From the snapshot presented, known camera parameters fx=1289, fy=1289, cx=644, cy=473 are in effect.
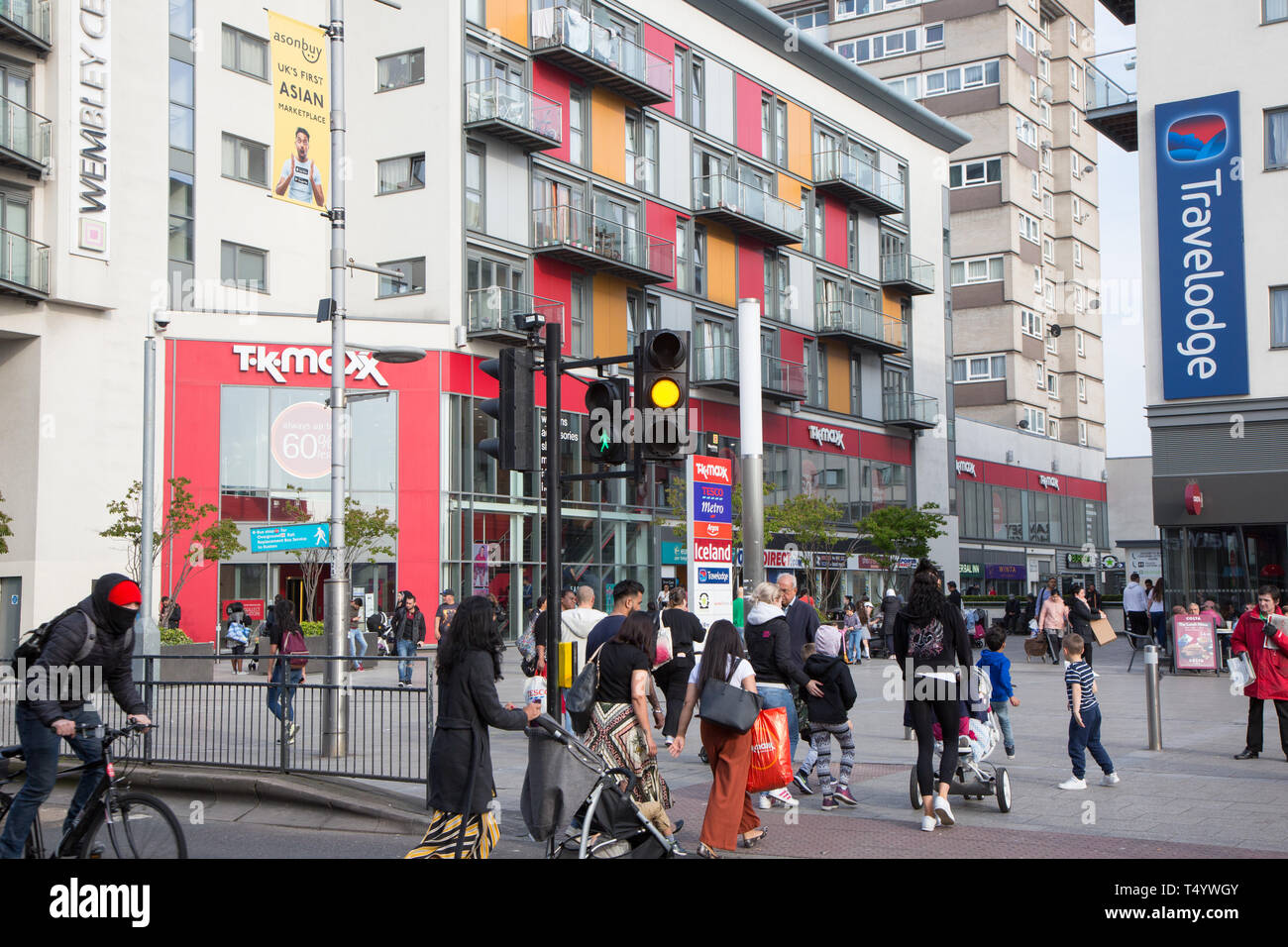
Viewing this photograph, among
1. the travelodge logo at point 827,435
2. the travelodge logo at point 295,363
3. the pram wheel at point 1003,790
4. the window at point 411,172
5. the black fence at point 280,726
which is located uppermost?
the window at point 411,172

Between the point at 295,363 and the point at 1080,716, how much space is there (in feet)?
90.6

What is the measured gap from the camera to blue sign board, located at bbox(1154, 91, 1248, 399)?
25.4m

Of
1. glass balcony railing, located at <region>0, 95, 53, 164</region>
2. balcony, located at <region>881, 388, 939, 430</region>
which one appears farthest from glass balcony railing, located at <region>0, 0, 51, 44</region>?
balcony, located at <region>881, 388, 939, 430</region>

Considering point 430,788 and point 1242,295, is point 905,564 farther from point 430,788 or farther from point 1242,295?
point 430,788

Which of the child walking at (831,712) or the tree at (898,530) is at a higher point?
the tree at (898,530)

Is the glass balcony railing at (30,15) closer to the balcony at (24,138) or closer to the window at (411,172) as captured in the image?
the balcony at (24,138)

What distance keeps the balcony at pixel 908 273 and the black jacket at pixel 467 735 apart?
49.4 meters

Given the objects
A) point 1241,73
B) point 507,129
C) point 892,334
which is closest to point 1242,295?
point 1241,73

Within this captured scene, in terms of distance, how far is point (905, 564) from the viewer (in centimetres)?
5128

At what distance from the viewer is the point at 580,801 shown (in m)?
7.23

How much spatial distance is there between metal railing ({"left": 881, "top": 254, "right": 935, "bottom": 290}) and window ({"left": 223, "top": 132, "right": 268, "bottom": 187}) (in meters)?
27.3

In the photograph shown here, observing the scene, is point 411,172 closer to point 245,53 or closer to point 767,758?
point 245,53

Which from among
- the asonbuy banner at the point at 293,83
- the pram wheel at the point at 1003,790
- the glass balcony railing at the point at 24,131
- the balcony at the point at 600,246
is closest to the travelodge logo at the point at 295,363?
the balcony at the point at 600,246

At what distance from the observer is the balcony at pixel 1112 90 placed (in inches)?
1138
